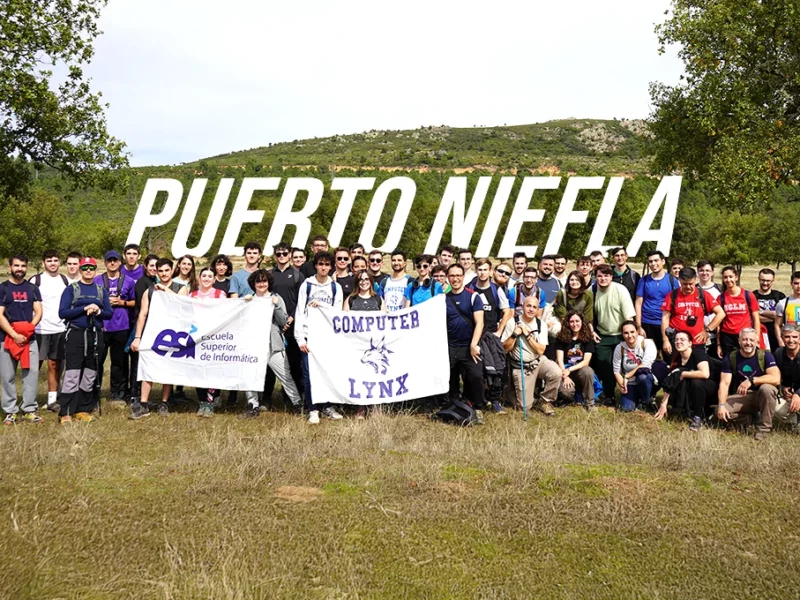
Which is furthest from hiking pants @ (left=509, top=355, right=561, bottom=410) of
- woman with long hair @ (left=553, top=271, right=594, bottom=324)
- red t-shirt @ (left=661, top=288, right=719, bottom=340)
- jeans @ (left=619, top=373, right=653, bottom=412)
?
red t-shirt @ (left=661, top=288, right=719, bottom=340)

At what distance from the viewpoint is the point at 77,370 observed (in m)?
9.59

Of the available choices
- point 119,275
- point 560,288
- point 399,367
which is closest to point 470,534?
point 399,367

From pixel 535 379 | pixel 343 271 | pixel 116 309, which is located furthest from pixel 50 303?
pixel 535 379

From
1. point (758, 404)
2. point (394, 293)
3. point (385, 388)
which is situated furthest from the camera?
point (394, 293)

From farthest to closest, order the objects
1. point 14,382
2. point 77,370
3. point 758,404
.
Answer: point 77,370 < point 14,382 < point 758,404

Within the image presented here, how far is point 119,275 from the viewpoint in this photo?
10734 millimetres

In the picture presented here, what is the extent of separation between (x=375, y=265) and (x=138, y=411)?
15.4ft

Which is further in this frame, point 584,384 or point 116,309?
point 584,384

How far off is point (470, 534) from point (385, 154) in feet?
473

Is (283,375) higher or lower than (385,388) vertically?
higher

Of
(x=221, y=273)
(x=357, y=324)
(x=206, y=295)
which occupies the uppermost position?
(x=221, y=273)

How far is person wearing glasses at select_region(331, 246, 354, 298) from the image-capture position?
10.6 metres

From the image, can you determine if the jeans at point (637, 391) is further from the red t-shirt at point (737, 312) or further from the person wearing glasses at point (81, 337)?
the person wearing glasses at point (81, 337)

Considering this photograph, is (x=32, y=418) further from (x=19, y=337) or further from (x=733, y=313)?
(x=733, y=313)
